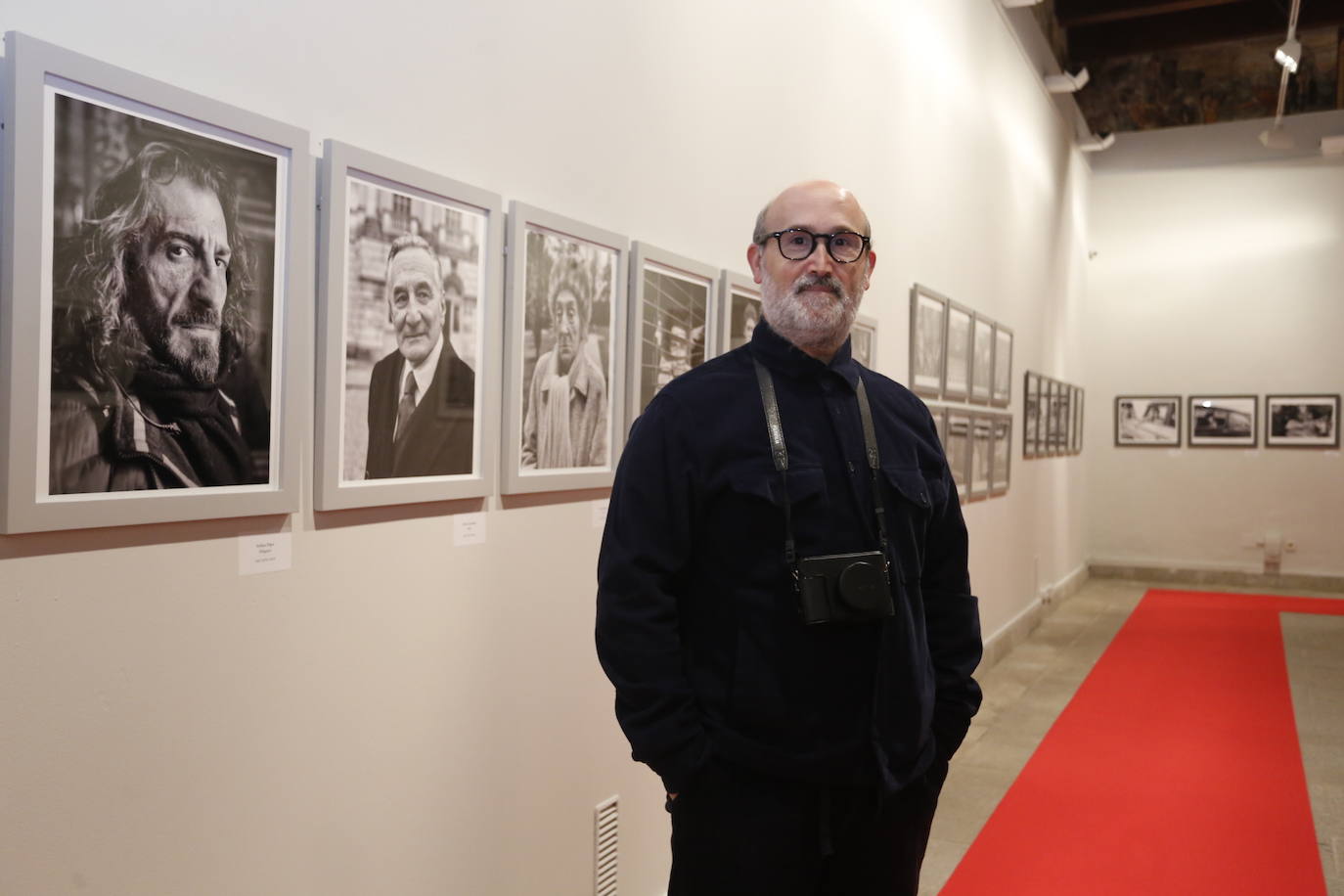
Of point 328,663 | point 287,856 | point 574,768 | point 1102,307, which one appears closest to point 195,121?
point 328,663

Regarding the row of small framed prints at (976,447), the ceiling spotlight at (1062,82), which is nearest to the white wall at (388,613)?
the row of small framed prints at (976,447)

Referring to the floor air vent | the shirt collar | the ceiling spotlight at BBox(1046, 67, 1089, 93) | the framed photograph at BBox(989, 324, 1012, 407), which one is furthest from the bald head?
the ceiling spotlight at BBox(1046, 67, 1089, 93)

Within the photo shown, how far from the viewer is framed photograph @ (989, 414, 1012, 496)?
9.70 meters

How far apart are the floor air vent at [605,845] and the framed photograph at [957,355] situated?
506 centimetres

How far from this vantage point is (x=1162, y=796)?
20.7 feet

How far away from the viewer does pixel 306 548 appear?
2.68m

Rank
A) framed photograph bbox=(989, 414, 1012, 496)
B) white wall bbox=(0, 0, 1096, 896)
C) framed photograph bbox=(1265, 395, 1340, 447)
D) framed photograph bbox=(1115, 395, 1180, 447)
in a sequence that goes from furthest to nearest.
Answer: framed photograph bbox=(1115, 395, 1180, 447) < framed photograph bbox=(1265, 395, 1340, 447) < framed photograph bbox=(989, 414, 1012, 496) < white wall bbox=(0, 0, 1096, 896)

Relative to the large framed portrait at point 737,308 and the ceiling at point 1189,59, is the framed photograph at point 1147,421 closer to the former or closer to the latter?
the ceiling at point 1189,59

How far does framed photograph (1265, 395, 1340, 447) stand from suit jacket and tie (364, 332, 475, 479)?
1584 centimetres

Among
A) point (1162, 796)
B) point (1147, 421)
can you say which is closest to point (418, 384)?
point (1162, 796)

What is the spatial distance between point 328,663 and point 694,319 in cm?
229

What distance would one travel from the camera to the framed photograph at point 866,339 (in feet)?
20.7

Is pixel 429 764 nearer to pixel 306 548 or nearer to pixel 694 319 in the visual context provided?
pixel 306 548

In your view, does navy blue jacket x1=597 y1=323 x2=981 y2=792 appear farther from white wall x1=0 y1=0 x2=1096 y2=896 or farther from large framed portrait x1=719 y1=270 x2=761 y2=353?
large framed portrait x1=719 y1=270 x2=761 y2=353
